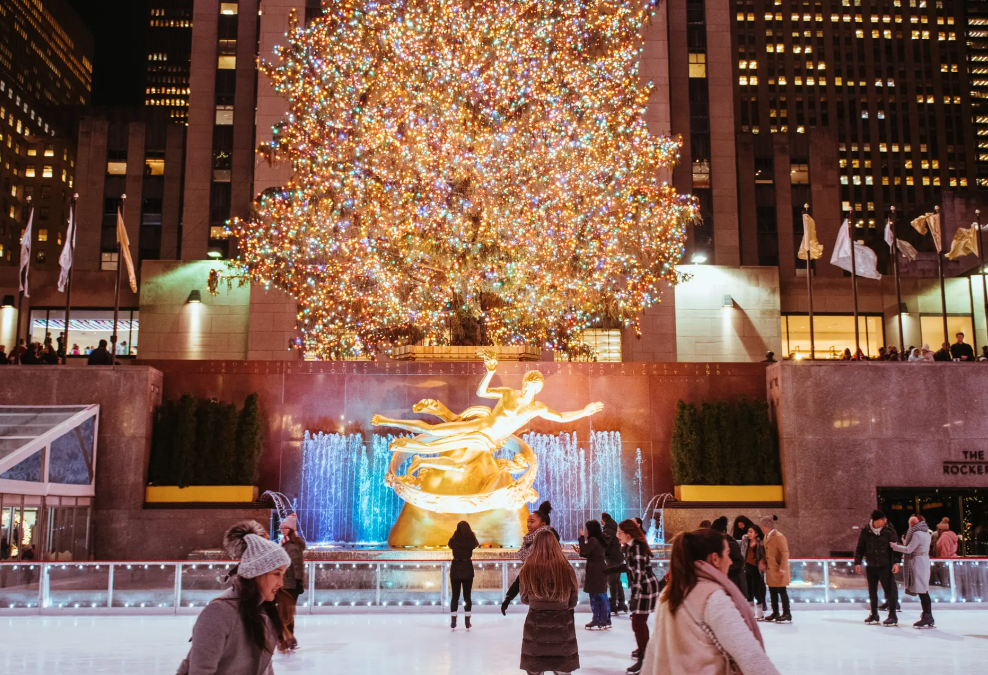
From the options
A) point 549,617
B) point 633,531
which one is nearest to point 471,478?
point 633,531

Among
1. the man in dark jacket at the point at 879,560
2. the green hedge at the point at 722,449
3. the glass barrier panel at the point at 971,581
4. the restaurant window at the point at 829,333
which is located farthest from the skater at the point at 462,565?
the restaurant window at the point at 829,333

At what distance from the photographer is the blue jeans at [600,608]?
12.8m

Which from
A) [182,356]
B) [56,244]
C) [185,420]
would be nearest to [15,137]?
[56,244]

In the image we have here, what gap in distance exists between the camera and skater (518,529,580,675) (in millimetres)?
7379

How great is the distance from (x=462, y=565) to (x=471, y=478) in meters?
5.99

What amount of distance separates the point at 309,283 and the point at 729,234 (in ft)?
61.1

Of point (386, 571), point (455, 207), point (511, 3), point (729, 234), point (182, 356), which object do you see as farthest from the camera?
point (729, 234)

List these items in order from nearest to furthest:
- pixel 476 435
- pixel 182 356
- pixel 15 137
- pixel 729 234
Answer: pixel 476 435, pixel 182 356, pixel 729 234, pixel 15 137

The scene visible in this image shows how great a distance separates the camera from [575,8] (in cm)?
2788

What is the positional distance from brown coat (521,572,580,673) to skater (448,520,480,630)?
5.24 m

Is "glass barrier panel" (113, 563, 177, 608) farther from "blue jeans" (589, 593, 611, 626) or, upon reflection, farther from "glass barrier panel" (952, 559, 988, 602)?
"glass barrier panel" (952, 559, 988, 602)

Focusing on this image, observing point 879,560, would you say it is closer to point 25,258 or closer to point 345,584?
point 345,584

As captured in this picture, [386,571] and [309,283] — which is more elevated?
[309,283]

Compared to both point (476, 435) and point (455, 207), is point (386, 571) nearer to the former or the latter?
point (476, 435)
